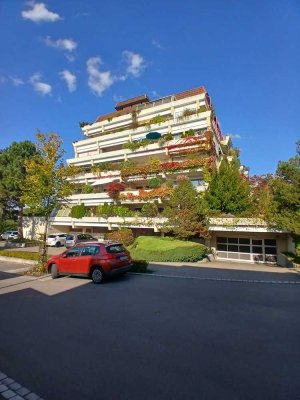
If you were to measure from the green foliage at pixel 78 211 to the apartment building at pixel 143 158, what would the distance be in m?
0.41

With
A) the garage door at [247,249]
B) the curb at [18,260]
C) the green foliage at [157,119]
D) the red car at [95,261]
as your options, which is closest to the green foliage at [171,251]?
the garage door at [247,249]

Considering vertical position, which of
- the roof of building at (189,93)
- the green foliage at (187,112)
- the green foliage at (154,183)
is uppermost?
the roof of building at (189,93)

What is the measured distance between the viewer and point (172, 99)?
36.1 m

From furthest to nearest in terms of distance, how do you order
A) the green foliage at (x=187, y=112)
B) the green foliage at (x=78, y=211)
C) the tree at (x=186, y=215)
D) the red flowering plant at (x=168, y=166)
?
the green foliage at (x=78, y=211)
the green foliage at (x=187, y=112)
the red flowering plant at (x=168, y=166)
the tree at (x=186, y=215)

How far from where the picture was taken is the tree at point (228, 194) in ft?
80.0

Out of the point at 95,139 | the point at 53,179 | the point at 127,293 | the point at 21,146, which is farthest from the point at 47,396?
the point at 21,146

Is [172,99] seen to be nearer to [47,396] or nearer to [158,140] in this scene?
[158,140]

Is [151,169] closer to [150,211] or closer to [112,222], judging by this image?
[150,211]

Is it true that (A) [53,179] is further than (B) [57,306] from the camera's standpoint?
Yes

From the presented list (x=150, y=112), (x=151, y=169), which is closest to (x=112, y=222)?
(x=151, y=169)

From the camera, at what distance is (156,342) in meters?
6.16

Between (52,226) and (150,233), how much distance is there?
693 inches

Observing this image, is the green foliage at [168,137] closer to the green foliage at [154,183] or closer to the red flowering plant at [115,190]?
the green foliage at [154,183]

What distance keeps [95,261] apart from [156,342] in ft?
22.3
